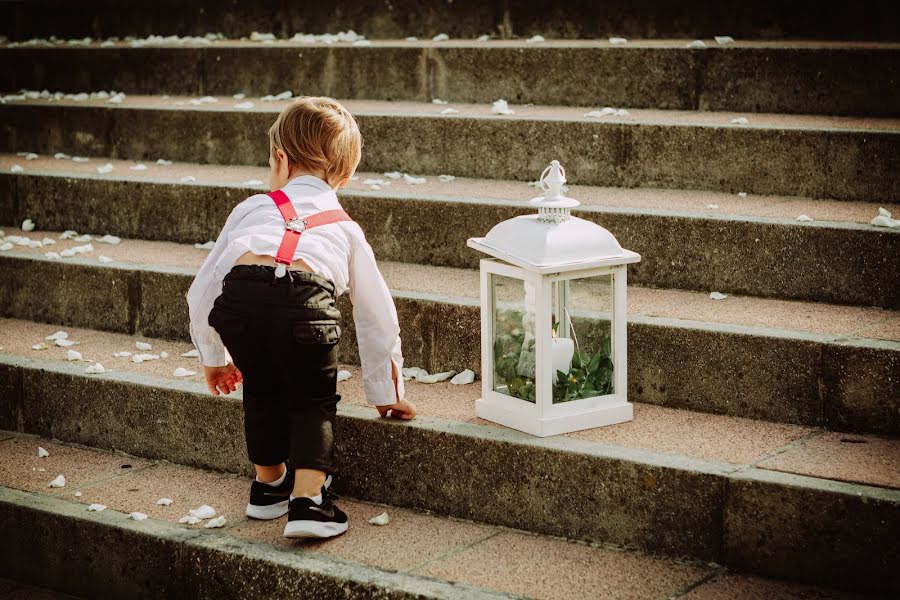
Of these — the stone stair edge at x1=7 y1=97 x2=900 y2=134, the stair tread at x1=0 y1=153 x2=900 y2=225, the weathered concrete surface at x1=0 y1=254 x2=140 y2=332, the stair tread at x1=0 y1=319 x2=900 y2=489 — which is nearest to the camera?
the stair tread at x1=0 y1=319 x2=900 y2=489

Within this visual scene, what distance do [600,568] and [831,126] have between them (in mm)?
2255

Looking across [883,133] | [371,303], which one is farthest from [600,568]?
[883,133]

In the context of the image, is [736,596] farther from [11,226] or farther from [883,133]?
[11,226]

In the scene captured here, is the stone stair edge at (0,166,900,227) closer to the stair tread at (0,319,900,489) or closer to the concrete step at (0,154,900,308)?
the concrete step at (0,154,900,308)

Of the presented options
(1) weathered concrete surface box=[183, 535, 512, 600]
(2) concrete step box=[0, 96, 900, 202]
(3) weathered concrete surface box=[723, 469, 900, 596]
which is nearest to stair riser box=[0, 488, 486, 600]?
(1) weathered concrete surface box=[183, 535, 512, 600]

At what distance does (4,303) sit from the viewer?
16.6ft

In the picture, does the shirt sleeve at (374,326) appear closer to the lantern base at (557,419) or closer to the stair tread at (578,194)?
the lantern base at (557,419)

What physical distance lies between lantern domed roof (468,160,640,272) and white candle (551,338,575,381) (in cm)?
25

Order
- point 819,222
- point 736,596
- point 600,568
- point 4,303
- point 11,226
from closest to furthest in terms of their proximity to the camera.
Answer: point 736,596 < point 600,568 < point 819,222 < point 4,303 < point 11,226

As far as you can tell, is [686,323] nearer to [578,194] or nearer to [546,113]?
[578,194]

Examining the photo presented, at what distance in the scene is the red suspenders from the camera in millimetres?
3203

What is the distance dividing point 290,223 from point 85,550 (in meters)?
Result: 1.29

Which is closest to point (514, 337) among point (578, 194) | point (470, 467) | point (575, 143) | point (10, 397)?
point (470, 467)

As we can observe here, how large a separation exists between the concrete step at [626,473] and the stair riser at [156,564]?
453 mm
